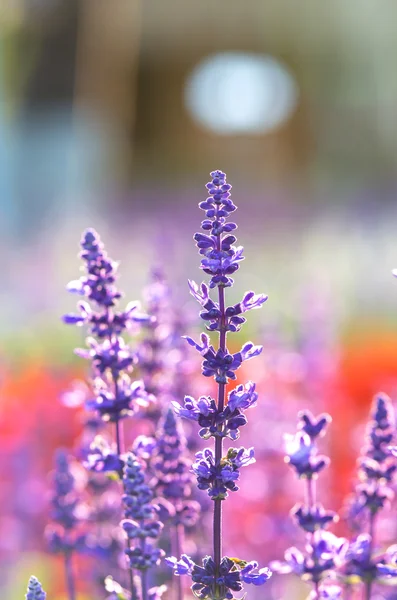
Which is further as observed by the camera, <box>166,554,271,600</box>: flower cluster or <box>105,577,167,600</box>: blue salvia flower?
<box>105,577,167,600</box>: blue salvia flower

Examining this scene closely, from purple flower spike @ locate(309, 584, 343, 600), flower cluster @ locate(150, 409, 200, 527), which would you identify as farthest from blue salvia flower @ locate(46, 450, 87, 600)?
purple flower spike @ locate(309, 584, 343, 600)

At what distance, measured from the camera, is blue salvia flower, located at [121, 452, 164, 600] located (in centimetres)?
125

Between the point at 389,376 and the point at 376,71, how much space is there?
1293 cm

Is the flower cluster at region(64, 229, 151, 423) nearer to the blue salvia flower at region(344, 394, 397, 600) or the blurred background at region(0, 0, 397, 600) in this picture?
the blue salvia flower at region(344, 394, 397, 600)

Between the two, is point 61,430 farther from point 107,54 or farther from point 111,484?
point 107,54

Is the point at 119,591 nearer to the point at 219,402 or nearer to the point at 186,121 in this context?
the point at 219,402

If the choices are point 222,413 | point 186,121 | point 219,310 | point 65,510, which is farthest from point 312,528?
point 186,121

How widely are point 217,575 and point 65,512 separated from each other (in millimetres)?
683

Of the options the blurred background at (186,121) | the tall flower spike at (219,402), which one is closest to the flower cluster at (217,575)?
the tall flower spike at (219,402)

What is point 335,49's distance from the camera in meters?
16.1

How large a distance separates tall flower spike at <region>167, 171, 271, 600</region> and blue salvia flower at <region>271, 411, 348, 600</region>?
0.21 metres

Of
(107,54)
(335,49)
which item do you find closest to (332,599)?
(107,54)

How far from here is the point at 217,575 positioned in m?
1.23

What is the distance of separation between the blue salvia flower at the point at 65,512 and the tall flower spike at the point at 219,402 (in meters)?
0.59
